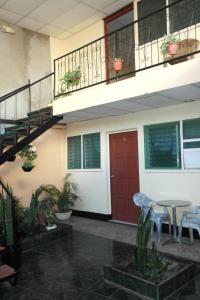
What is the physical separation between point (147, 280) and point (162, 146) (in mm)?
3151

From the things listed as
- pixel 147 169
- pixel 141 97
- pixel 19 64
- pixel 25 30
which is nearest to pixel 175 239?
pixel 147 169

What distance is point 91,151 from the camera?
7.19 meters

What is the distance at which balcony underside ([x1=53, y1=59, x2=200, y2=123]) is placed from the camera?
12.8 feet

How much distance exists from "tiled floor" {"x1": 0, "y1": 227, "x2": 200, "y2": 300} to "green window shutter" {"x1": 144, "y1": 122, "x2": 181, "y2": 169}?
1.82m

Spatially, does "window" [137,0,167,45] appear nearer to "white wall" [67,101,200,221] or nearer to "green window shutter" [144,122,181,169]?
"white wall" [67,101,200,221]

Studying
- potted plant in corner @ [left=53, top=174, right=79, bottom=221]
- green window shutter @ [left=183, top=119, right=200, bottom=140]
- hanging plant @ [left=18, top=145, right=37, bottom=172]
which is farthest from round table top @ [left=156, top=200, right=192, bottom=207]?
hanging plant @ [left=18, top=145, right=37, bottom=172]

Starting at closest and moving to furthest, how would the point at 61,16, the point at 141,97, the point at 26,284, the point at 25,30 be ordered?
the point at 26,284
the point at 141,97
the point at 61,16
the point at 25,30

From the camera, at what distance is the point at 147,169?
5.90 metres

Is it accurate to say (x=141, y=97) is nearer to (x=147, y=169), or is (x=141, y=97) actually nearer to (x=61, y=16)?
(x=147, y=169)

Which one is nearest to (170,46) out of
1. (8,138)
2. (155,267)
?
(155,267)

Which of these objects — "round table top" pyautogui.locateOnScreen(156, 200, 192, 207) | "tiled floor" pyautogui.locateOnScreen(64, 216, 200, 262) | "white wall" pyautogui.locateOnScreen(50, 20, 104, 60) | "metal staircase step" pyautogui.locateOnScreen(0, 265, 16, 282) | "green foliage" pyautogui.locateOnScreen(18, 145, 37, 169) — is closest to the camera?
"metal staircase step" pyautogui.locateOnScreen(0, 265, 16, 282)

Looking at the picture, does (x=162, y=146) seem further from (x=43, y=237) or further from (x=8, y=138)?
(x=8, y=138)

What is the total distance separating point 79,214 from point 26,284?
12.6 feet

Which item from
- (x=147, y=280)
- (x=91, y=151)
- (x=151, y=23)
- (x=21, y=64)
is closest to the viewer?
(x=147, y=280)
